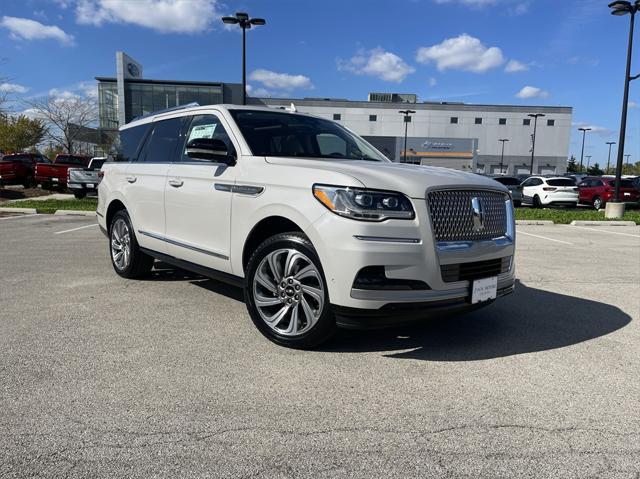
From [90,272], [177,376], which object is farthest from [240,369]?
[90,272]

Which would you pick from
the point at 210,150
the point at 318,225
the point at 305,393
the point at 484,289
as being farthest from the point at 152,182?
the point at 484,289

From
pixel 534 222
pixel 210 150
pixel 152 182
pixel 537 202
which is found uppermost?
pixel 210 150

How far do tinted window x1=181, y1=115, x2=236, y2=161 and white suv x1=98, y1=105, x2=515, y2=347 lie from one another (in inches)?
0.7

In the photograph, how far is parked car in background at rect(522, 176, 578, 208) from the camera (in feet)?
76.6

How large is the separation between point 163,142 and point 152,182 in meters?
0.47

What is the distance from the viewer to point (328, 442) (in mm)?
2506

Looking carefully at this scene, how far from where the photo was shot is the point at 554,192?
76.9 ft

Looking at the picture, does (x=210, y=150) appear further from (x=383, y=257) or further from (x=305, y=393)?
(x=305, y=393)

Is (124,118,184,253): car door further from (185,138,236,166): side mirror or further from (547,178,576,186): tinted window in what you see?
(547,178,576,186): tinted window

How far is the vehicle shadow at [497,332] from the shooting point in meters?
3.82

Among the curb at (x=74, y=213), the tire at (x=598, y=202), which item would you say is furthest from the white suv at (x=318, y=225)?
the tire at (x=598, y=202)

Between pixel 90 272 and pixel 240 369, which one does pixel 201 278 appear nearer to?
pixel 90 272

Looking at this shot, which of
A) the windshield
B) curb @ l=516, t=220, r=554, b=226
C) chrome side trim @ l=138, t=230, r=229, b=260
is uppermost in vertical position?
the windshield

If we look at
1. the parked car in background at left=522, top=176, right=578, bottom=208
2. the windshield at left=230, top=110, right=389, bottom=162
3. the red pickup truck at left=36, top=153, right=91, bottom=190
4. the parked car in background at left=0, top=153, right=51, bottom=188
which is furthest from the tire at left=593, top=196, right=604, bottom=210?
the parked car in background at left=0, top=153, right=51, bottom=188
